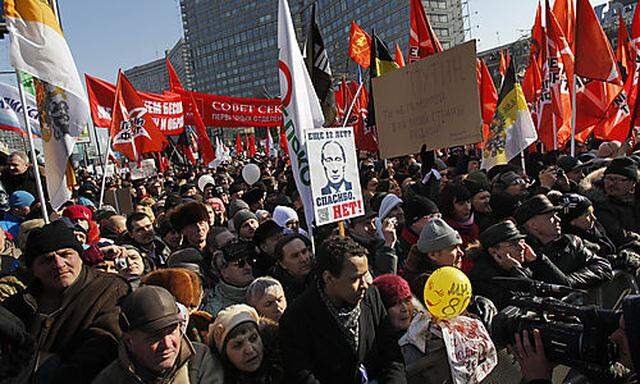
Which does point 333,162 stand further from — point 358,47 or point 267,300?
point 358,47

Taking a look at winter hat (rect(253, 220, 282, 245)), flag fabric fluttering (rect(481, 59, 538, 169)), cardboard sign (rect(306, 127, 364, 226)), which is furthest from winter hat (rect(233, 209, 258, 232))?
flag fabric fluttering (rect(481, 59, 538, 169))

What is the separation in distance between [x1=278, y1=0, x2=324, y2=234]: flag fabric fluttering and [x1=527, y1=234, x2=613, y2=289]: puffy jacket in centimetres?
178

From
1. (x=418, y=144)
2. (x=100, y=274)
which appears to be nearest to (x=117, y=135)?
(x=418, y=144)

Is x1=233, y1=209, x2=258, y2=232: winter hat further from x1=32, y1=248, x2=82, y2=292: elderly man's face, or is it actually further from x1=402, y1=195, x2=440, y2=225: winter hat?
x1=32, y1=248, x2=82, y2=292: elderly man's face

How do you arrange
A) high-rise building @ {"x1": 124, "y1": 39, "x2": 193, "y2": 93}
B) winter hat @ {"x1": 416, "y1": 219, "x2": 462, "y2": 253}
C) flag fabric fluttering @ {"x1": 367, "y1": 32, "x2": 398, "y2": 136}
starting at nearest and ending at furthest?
winter hat @ {"x1": 416, "y1": 219, "x2": 462, "y2": 253}, flag fabric fluttering @ {"x1": 367, "y1": 32, "x2": 398, "y2": 136}, high-rise building @ {"x1": 124, "y1": 39, "x2": 193, "y2": 93}

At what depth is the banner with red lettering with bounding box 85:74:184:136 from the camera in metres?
9.73

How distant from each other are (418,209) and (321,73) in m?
1.60

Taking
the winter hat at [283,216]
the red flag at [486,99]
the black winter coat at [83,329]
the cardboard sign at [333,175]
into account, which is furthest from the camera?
the red flag at [486,99]

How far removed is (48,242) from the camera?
100 inches

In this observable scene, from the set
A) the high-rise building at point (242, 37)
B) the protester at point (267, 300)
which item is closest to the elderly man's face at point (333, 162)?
the protester at point (267, 300)

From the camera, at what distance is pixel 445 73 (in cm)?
537

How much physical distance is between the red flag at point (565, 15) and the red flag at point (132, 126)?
7113mm

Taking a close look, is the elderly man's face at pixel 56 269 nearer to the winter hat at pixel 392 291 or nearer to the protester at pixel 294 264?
the protester at pixel 294 264

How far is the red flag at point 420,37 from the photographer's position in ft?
24.0
